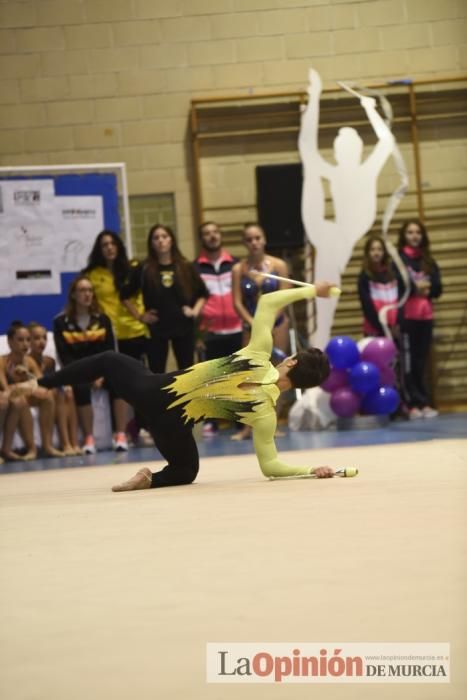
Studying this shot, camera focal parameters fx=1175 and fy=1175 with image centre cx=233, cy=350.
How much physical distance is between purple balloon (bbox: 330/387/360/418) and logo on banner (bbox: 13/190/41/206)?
7.48 ft

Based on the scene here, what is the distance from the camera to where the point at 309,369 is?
4.32 meters

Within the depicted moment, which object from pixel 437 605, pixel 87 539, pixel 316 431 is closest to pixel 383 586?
pixel 437 605

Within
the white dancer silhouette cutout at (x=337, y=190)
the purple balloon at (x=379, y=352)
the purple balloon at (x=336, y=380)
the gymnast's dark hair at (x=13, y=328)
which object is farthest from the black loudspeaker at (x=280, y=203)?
the gymnast's dark hair at (x=13, y=328)

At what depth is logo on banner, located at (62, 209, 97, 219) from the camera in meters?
7.55

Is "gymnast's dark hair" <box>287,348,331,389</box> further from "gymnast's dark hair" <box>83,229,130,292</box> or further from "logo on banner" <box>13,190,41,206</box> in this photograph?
"logo on banner" <box>13,190,41,206</box>

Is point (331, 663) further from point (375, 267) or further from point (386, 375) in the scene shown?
point (375, 267)

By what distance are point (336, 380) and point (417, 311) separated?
111cm

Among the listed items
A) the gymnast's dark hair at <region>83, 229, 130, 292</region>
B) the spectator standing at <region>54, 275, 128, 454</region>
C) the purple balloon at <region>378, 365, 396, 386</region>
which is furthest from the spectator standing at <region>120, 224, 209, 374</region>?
the purple balloon at <region>378, 365, 396, 386</region>

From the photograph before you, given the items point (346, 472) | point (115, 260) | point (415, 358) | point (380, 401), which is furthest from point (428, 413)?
point (346, 472)

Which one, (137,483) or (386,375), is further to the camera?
(386,375)

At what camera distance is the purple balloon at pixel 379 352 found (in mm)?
7512

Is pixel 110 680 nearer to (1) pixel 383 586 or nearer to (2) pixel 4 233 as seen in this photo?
(1) pixel 383 586

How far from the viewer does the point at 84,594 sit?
8.13 feet

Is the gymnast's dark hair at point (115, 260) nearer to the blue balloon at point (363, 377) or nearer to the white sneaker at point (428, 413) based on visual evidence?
the blue balloon at point (363, 377)
